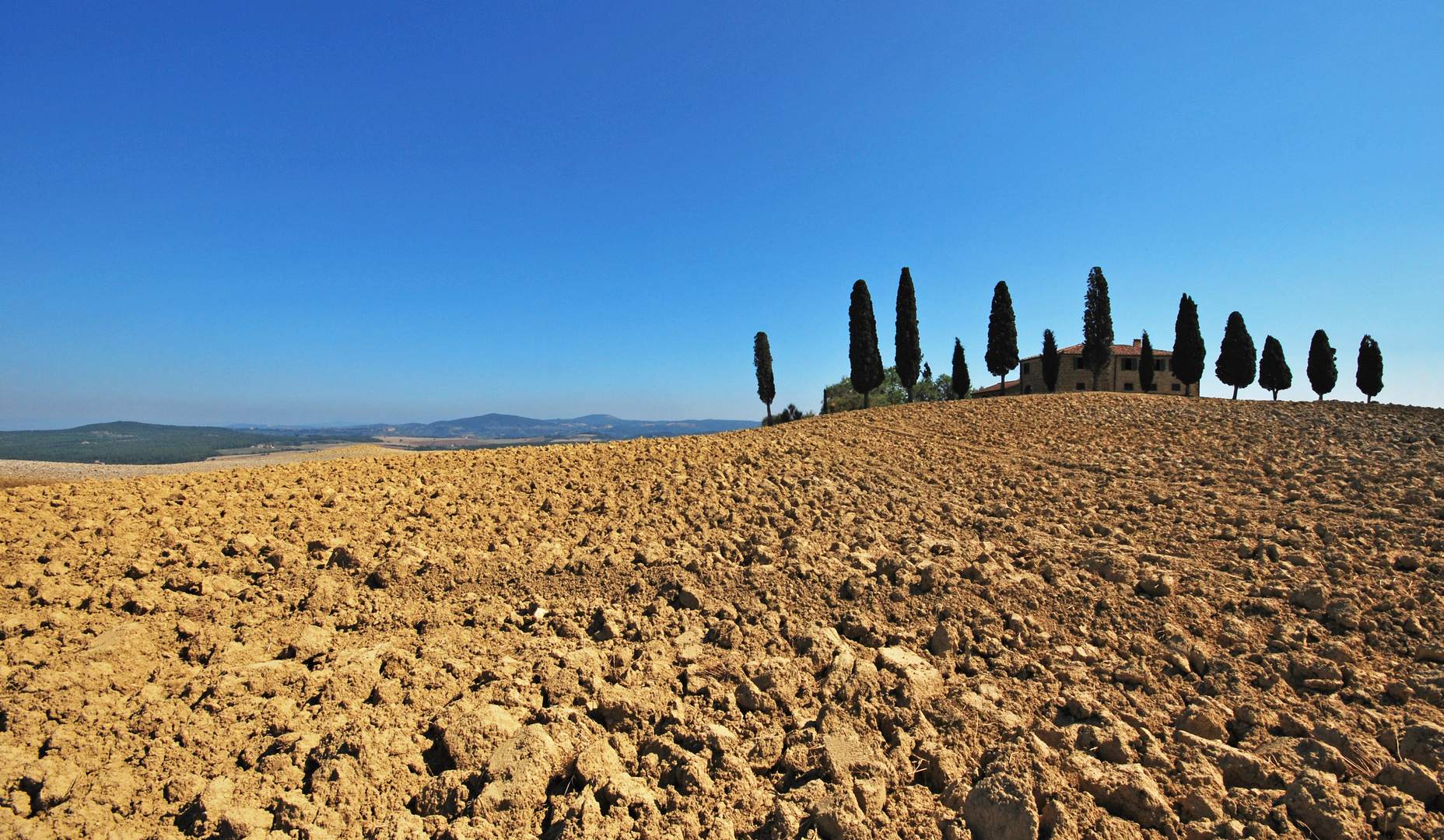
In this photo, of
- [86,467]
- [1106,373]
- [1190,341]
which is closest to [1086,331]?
[1190,341]

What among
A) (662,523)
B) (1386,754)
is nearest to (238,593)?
(662,523)

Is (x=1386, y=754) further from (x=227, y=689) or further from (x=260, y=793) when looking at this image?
(x=227, y=689)

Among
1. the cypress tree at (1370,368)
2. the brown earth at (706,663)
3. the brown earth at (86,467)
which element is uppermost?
the cypress tree at (1370,368)

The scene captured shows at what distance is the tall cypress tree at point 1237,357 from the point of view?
29000 millimetres

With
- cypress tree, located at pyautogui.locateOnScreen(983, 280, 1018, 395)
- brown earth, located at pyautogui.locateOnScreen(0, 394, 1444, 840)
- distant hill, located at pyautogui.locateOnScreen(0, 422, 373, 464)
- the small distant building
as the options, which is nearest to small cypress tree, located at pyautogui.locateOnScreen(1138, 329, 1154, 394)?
the small distant building

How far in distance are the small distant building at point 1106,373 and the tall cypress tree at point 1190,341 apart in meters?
4.05

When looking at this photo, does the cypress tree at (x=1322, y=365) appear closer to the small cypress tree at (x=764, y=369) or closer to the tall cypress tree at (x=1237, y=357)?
the tall cypress tree at (x=1237, y=357)

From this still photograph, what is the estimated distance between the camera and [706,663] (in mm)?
4574

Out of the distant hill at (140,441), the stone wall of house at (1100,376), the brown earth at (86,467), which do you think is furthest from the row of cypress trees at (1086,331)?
the distant hill at (140,441)

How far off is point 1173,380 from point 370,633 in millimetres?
45498

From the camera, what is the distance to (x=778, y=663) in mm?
4570

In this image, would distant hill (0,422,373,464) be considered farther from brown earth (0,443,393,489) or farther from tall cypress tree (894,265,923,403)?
tall cypress tree (894,265,923,403)

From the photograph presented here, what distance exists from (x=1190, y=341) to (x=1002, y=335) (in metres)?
9.89

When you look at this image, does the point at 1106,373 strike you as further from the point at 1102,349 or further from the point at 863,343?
the point at 863,343
